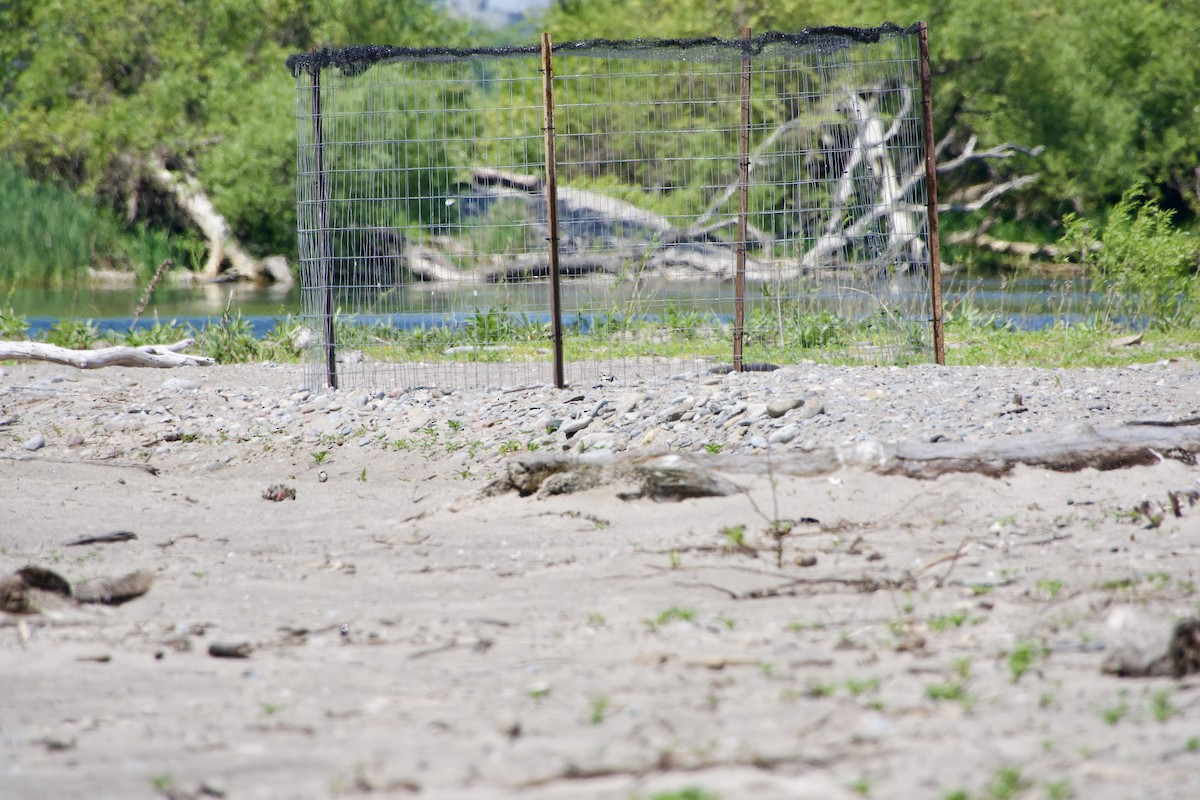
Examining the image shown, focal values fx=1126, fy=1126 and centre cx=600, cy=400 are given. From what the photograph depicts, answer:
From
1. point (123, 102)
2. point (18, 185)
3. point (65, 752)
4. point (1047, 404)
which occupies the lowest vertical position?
point (65, 752)

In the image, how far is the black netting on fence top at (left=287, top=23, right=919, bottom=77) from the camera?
23.1 ft

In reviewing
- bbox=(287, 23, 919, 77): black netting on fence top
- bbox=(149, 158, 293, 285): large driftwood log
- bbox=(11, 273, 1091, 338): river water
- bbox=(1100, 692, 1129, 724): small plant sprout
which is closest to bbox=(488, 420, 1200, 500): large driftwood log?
bbox=(1100, 692, 1129, 724): small plant sprout

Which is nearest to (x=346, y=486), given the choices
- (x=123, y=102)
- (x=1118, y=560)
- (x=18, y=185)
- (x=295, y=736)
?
(x=295, y=736)

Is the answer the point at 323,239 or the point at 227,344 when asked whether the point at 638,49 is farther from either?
the point at 227,344

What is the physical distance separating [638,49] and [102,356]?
4.98 meters

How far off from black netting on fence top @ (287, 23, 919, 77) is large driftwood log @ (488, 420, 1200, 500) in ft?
10.2

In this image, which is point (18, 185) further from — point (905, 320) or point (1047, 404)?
point (1047, 404)

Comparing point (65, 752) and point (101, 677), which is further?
point (101, 677)

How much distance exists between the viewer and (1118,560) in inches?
148

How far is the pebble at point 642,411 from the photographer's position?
18.8 feet

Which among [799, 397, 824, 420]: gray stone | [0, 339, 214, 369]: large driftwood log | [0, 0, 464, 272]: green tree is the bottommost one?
[799, 397, 824, 420]: gray stone

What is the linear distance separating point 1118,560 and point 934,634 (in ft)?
3.28

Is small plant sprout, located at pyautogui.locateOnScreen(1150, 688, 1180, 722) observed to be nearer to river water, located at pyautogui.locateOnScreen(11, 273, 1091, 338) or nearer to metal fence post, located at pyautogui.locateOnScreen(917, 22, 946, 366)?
metal fence post, located at pyautogui.locateOnScreen(917, 22, 946, 366)

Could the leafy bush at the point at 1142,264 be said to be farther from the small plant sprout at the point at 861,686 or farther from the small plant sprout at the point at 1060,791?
the small plant sprout at the point at 1060,791
